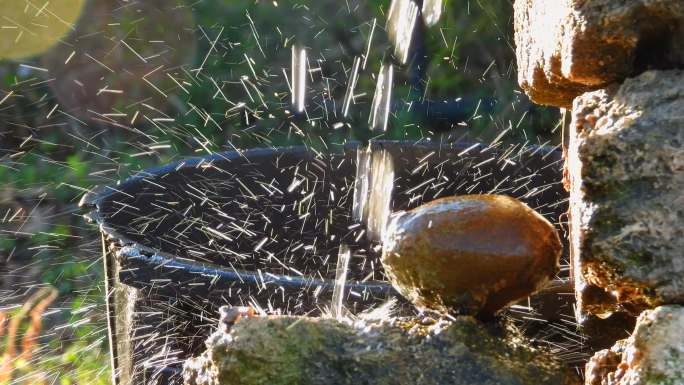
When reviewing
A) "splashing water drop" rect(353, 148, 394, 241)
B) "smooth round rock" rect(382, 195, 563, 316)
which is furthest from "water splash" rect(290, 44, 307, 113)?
"smooth round rock" rect(382, 195, 563, 316)

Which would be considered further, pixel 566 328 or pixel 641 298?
pixel 566 328

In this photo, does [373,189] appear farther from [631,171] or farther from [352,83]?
[352,83]

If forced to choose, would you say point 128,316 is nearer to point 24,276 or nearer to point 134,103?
point 24,276

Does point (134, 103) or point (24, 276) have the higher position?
point (134, 103)

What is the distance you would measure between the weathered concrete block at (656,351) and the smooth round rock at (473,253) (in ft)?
0.86

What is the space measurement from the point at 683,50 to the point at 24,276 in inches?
116

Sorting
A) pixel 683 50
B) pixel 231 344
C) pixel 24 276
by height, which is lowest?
pixel 24 276

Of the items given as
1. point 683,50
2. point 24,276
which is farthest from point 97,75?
point 683,50

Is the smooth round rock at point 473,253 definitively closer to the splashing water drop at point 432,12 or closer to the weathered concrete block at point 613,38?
the weathered concrete block at point 613,38

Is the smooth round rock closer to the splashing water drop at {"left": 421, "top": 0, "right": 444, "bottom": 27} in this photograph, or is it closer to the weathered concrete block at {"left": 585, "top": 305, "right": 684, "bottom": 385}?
the weathered concrete block at {"left": 585, "top": 305, "right": 684, "bottom": 385}

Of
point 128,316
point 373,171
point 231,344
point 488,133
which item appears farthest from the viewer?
point 488,133

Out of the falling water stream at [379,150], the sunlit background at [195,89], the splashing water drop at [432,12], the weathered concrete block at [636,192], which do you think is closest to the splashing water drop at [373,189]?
the falling water stream at [379,150]

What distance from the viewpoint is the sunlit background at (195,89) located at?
3.92 m

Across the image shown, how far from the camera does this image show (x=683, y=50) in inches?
46.8
